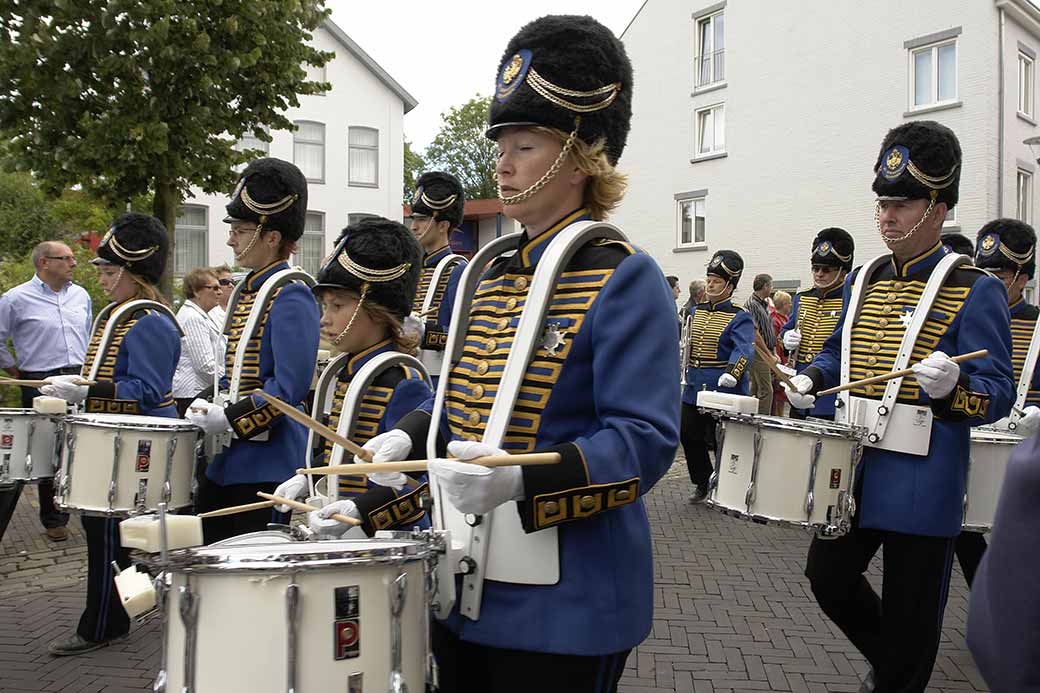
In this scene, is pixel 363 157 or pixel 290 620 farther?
pixel 363 157

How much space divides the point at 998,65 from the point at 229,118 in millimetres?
15196

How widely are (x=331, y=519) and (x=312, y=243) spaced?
91.6ft

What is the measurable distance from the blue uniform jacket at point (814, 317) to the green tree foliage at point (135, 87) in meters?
6.39

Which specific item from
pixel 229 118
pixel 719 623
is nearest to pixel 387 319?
pixel 719 623

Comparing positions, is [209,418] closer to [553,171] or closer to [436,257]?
[553,171]

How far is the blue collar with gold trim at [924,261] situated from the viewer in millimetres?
3971

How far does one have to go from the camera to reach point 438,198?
6996mm

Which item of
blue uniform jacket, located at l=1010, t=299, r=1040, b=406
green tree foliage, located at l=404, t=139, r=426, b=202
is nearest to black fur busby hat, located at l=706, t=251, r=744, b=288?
blue uniform jacket, located at l=1010, t=299, r=1040, b=406

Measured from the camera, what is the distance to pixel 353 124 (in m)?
29.7

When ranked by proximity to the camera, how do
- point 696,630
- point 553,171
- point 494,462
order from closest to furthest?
point 494,462 → point 553,171 → point 696,630

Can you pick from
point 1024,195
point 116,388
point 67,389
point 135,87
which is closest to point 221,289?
point 135,87

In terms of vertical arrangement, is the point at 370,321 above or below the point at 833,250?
below

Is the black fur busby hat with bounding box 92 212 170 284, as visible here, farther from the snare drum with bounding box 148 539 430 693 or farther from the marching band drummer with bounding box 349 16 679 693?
the snare drum with bounding box 148 539 430 693

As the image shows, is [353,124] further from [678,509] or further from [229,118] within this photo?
[678,509]
